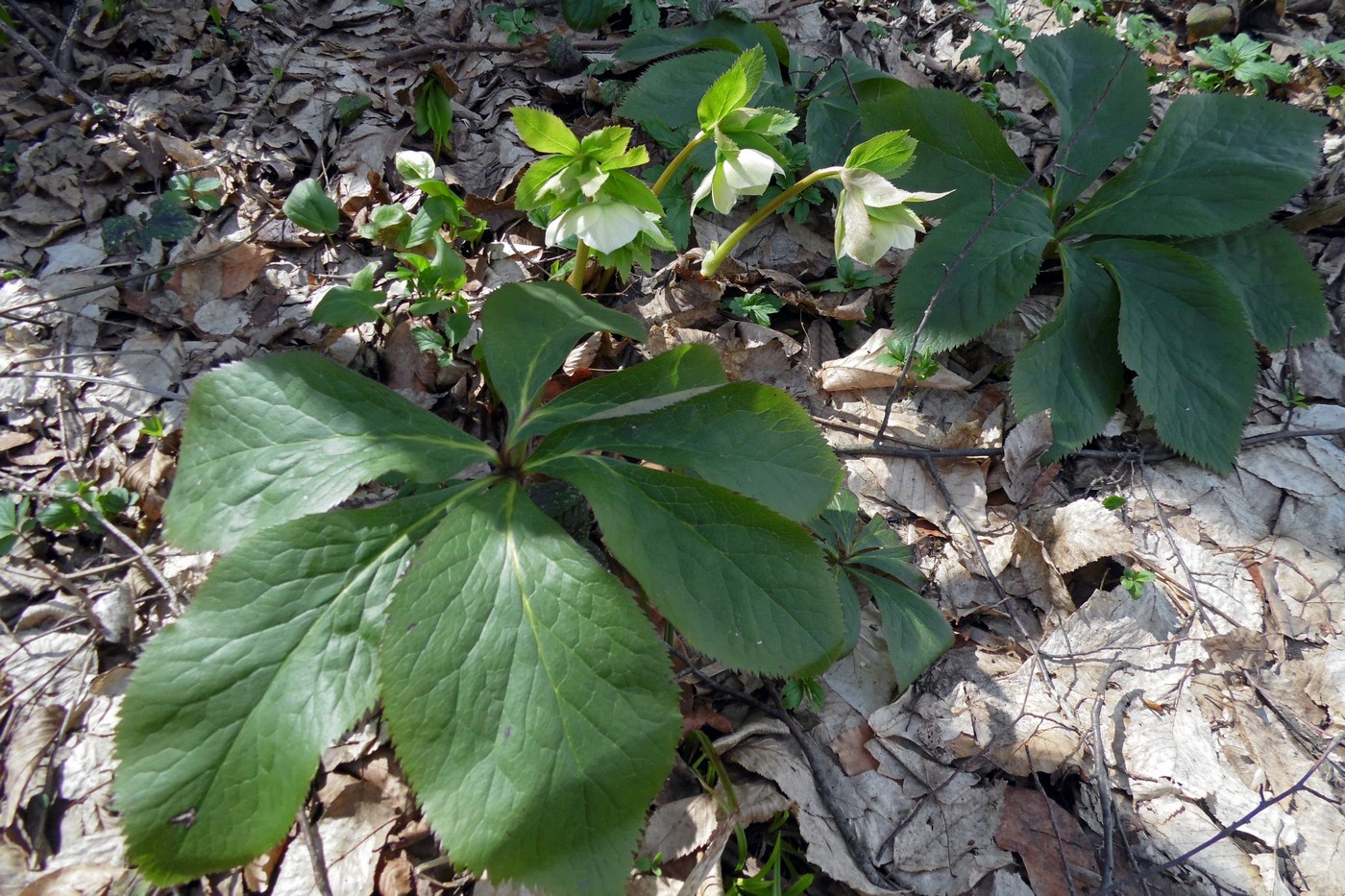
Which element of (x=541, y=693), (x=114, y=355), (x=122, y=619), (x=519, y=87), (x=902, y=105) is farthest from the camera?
(x=519, y=87)

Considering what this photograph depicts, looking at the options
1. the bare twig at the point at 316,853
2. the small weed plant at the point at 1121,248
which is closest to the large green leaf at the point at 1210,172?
the small weed plant at the point at 1121,248

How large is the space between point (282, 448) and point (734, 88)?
A: 1.20 m

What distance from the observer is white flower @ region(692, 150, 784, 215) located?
1545 millimetres

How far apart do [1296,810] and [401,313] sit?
259 cm

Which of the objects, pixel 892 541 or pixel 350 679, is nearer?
pixel 350 679

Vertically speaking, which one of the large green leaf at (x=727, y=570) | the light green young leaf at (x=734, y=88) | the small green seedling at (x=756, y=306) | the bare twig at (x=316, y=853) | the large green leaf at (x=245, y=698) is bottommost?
the bare twig at (x=316, y=853)

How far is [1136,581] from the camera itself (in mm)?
1854

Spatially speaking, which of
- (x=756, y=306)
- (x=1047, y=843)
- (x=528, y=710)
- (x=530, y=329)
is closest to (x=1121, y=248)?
(x=756, y=306)

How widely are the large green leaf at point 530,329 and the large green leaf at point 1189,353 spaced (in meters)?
1.53

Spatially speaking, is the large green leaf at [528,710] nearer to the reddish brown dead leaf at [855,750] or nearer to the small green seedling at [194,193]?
the reddish brown dead leaf at [855,750]

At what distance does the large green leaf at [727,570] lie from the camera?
127cm

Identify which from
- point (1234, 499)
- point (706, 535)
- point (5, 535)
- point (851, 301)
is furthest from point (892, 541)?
point (5, 535)

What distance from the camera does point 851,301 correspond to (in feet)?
7.59

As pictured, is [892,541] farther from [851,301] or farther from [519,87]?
[519,87]
